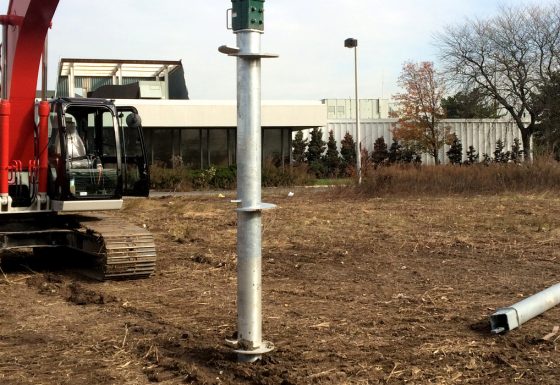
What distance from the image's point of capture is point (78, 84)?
45969mm

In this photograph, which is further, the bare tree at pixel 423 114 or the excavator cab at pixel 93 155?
the bare tree at pixel 423 114

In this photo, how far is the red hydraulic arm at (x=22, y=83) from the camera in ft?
30.1

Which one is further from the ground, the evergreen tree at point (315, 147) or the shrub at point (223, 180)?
the evergreen tree at point (315, 147)

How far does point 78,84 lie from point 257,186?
144 feet

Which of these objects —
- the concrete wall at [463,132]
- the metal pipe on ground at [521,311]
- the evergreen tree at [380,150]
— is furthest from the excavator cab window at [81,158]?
the concrete wall at [463,132]

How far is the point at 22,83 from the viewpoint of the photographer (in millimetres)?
9625

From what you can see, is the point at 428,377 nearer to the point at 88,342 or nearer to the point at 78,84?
the point at 88,342

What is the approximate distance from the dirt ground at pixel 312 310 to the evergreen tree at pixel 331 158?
28.8m

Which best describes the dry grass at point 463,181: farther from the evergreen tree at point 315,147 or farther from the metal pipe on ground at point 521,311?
the evergreen tree at point 315,147

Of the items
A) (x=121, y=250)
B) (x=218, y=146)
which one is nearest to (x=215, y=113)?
(x=218, y=146)

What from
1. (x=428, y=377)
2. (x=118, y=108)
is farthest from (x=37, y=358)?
(x=118, y=108)

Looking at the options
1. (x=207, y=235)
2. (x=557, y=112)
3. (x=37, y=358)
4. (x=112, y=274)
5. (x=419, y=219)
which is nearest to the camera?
(x=37, y=358)

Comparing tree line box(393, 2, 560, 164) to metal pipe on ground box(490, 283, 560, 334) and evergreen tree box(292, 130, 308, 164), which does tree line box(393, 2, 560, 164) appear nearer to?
evergreen tree box(292, 130, 308, 164)

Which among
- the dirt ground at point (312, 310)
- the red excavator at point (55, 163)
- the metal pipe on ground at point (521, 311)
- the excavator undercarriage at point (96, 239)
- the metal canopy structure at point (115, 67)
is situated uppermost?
the metal canopy structure at point (115, 67)
